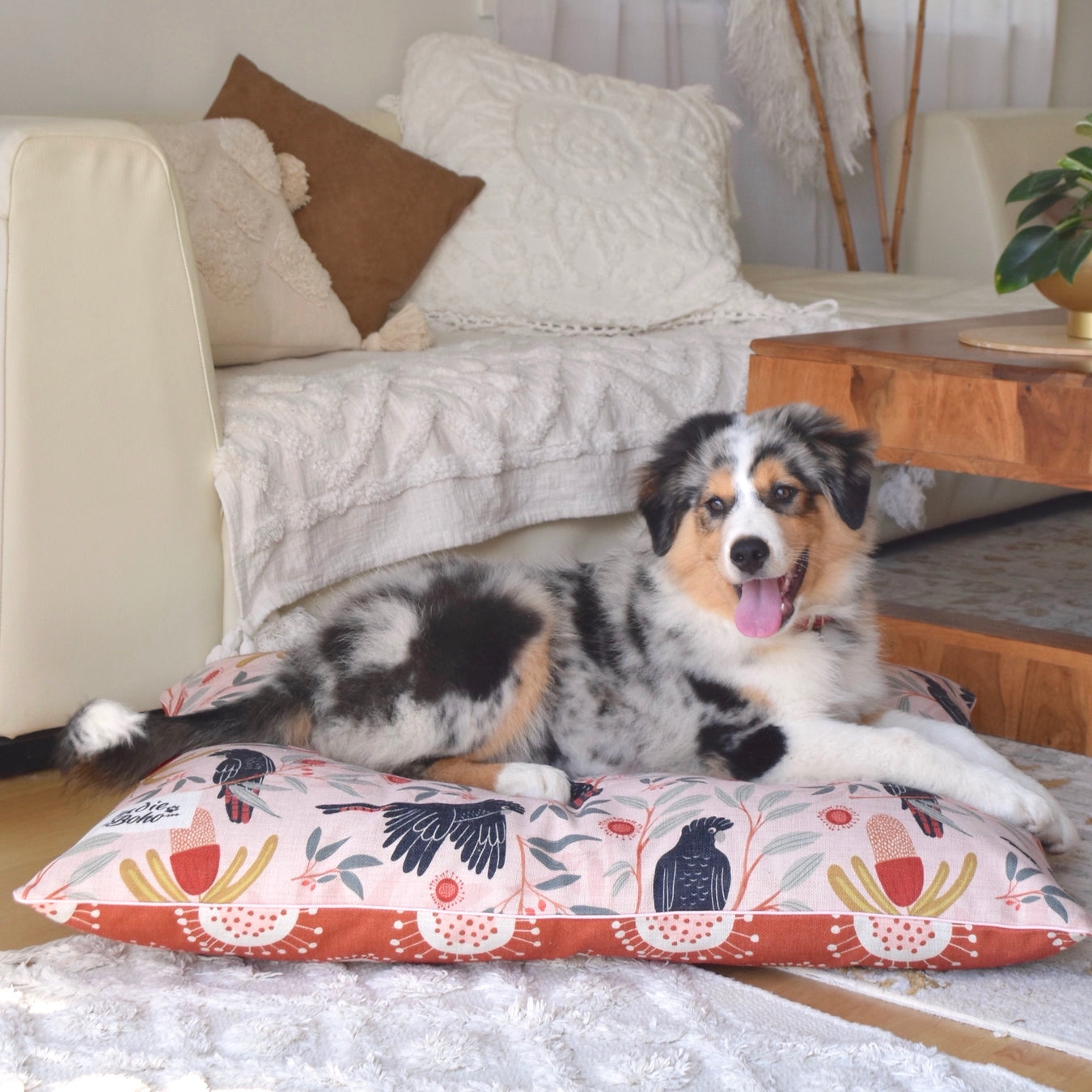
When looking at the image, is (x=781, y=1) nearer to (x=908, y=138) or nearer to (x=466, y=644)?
(x=908, y=138)

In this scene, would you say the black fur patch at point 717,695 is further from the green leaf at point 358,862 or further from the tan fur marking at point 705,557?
the green leaf at point 358,862

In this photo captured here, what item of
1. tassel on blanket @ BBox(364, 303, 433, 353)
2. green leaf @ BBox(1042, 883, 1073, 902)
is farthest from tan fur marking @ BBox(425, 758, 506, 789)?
tassel on blanket @ BBox(364, 303, 433, 353)

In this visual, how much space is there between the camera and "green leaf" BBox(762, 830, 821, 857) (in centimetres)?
161

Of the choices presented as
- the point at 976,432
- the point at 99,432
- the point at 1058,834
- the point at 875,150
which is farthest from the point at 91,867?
the point at 875,150

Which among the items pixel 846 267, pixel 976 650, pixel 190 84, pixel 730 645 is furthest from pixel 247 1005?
pixel 846 267

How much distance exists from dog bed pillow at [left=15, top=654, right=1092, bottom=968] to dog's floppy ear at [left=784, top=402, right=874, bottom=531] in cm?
48

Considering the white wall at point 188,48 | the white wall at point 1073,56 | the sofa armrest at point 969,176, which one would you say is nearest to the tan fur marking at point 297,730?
the white wall at point 188,48

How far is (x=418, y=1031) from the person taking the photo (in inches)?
58.4

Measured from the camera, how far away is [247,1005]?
5.05 ft

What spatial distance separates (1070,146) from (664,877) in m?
4.50

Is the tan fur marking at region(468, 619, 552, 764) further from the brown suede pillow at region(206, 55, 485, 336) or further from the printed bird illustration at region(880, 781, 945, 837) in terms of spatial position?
the brown suede pillow at region(206, 55, 485, 336)

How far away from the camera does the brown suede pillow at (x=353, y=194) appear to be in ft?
10.7

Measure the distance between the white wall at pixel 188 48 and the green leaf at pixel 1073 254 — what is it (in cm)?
209

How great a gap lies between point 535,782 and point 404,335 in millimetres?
1571
